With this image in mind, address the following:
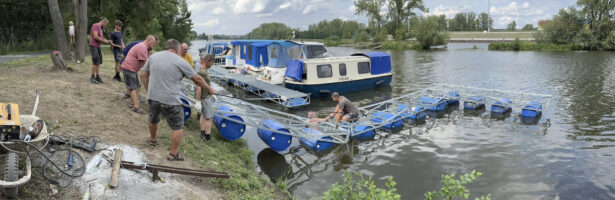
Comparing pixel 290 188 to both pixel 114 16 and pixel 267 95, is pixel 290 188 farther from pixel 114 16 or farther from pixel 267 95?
pixel 114 16

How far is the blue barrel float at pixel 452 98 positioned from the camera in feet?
57.2

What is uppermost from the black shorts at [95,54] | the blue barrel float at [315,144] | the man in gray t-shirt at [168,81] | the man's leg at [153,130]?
the black shorts at [95,54]

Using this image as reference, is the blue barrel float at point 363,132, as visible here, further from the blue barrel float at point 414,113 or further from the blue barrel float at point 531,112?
the blue barrel float at point 531,112

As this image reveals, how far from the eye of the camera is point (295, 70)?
2011 cm

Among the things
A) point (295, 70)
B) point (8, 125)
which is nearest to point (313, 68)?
point (295, 70)

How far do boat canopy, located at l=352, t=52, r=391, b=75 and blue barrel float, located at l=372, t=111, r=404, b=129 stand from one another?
9008 millimetres

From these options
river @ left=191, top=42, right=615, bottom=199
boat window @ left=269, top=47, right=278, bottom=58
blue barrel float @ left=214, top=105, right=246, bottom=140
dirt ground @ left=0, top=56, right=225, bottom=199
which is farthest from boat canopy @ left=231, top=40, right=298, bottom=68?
blue barrel float @ left=214, top=105, right=246, bottom=140

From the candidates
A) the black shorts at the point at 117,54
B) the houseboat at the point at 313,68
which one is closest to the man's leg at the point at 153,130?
the black shorts at the point at 117,54

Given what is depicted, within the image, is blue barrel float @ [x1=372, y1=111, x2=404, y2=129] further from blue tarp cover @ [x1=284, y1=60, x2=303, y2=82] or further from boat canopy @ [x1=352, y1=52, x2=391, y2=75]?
boat canopy @ [x1=352, y1=52, x2=391, y2=75]

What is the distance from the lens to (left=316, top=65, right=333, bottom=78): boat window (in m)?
20.2

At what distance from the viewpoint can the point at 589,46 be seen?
5622 cm

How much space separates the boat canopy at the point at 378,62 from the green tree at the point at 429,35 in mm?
49676

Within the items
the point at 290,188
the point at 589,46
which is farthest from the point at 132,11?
the point at 589,46

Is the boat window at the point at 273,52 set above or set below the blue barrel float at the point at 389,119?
above
